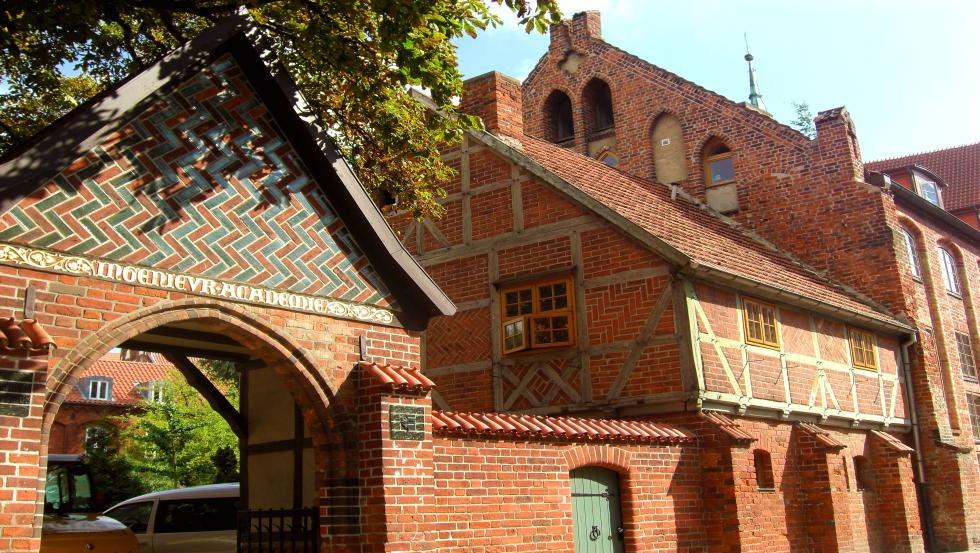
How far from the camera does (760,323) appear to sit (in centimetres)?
1580

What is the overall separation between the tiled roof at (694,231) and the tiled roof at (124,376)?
25781mm

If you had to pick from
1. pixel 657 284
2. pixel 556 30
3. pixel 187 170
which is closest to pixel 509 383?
pixel 657 284

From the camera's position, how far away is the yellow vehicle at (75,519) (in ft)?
35.1

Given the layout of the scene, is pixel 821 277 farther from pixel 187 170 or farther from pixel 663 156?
pixel 187 170

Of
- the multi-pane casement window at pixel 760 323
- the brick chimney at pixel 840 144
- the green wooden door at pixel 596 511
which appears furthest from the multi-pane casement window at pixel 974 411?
the green wooden door at pixel 596 511

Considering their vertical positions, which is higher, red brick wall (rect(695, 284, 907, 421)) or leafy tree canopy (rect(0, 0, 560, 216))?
leafy tree canopy (rect(0, 0, 560, 216))

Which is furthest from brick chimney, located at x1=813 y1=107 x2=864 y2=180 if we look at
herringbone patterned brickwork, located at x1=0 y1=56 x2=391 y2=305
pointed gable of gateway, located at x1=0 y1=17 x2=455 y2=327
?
herringbone patterned brickwork, located at x1=0 y1=56 x2=391 y2=305

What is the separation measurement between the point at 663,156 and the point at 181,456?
1624 centimetres

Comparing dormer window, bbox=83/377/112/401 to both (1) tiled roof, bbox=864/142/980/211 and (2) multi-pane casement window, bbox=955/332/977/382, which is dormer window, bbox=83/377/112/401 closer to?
(1) tiled roof, bbox=864/142/980/211

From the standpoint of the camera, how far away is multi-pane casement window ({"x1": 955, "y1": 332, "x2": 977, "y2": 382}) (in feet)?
78.1

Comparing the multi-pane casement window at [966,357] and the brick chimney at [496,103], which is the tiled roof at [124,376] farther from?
the multi-pane casement window at [966,357]

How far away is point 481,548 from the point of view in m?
9.63

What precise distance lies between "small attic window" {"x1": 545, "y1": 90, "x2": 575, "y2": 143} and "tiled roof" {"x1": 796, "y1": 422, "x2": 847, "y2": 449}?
11.5m

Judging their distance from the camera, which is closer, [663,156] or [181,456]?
[663,156]
